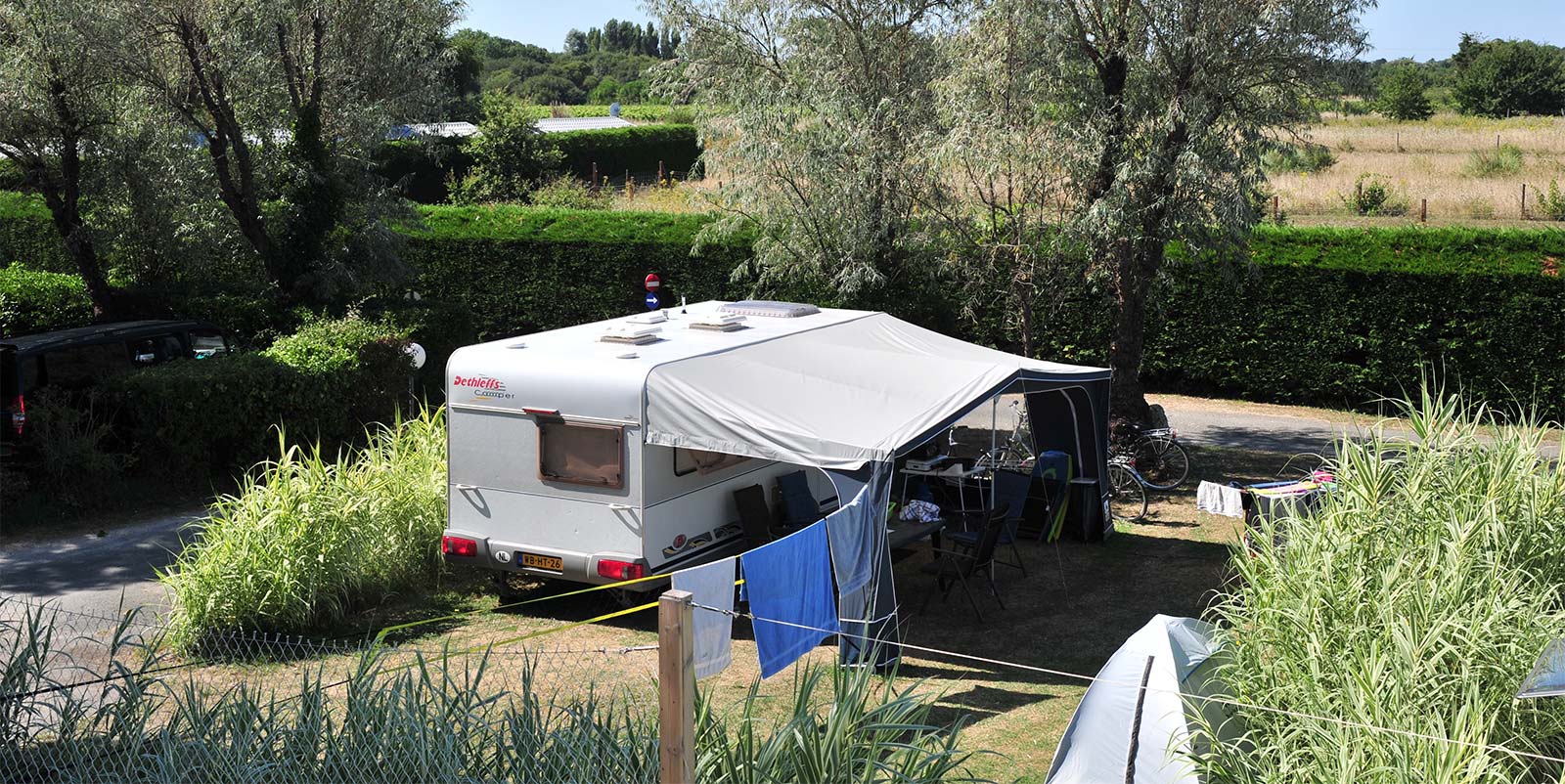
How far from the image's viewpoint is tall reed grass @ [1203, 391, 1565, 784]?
525cm

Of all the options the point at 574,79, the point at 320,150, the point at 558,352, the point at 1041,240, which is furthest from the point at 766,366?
the point at 574,79

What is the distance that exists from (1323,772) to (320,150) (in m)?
14.4

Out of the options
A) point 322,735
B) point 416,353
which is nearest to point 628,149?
point 416,353

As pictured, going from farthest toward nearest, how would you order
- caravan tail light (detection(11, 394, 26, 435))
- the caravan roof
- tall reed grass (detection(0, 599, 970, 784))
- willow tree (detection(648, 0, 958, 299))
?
willow tree (detection(648, 0, 958, 299)) → caravan tail light (detection(11, 394, 26, 435)) → the caravan roof → tall reed grass (detection(0, 599, 970, 784))

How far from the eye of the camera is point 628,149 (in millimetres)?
40906

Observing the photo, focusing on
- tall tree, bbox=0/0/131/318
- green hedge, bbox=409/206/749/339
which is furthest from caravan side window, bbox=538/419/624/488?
green hedge, bbox=409/206/749/339

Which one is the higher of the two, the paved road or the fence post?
the fence post

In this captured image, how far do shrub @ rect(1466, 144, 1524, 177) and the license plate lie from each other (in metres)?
29.0

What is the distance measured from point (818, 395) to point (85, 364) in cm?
759

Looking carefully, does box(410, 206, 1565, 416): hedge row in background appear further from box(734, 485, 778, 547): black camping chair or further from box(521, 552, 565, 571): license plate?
box(521, 552, 565, 571): license plate

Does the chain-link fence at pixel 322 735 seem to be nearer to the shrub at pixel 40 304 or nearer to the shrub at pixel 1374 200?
the shrub at pixel 40 304

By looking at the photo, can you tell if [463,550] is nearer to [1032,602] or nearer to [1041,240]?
[1032,602]

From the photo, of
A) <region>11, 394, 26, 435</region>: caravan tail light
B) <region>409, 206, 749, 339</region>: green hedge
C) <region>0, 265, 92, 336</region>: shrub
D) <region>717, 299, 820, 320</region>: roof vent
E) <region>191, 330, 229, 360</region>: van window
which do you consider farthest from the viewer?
<region>409, 206, 749, 339</region>: green hedge

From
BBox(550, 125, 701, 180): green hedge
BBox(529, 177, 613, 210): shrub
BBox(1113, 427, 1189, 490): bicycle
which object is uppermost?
BBox(550, 125, 701, 180): green hedge
